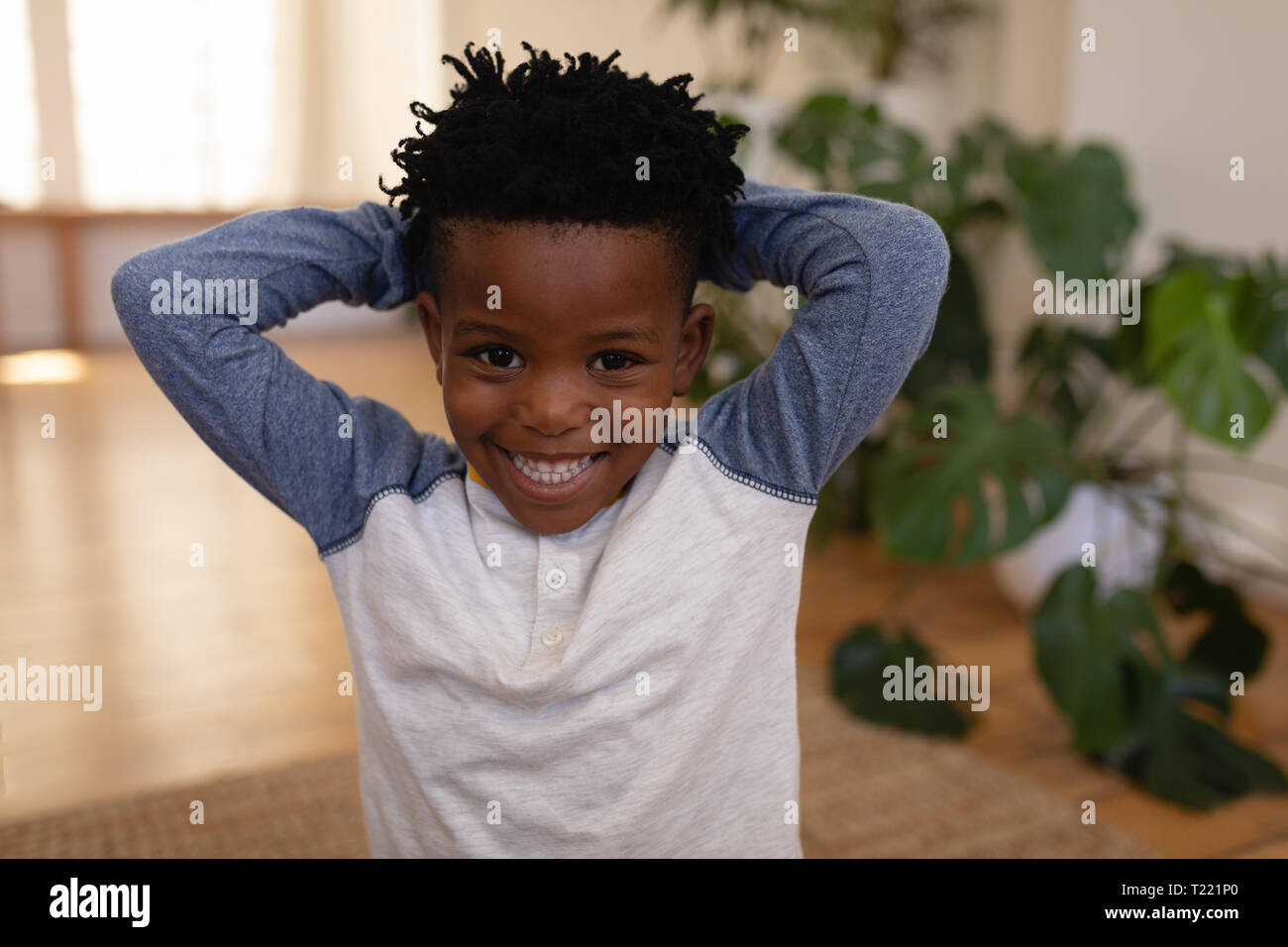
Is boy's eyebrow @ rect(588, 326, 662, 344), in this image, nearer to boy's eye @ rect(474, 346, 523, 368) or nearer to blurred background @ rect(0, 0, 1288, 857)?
boy's eye @ rect(474, 346, 523, 368)

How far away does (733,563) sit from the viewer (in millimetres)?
783

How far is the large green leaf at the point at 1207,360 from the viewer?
56.4 inches

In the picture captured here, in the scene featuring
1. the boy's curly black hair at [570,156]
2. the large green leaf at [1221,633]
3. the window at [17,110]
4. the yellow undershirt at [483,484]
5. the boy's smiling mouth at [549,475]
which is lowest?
the large green leaf at [1221,633]

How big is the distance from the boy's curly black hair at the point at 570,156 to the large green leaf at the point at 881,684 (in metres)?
1.17

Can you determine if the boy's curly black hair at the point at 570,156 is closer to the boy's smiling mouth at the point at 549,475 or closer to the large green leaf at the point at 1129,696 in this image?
the boy's smiling mouth at the point at 549,475

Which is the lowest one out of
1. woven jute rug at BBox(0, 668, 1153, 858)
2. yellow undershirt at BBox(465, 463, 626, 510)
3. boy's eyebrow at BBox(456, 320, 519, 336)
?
woven jute rug at BBox(0, 668, 1153, 858)

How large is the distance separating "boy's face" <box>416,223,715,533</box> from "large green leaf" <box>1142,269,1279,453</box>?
961 mm

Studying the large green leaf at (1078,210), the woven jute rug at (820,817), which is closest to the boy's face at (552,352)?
the woven jute rug at (820,817)

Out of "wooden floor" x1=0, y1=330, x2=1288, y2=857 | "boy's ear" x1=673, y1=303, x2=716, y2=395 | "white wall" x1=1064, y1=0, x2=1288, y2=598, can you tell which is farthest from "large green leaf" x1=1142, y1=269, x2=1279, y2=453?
"boy's ear" x1=673, y1=303, x2=716, y2=395

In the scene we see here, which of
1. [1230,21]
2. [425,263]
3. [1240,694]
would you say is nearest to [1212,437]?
[1240,694]

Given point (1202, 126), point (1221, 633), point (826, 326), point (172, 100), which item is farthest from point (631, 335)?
point (172, 100)

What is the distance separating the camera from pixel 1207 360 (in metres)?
1.47

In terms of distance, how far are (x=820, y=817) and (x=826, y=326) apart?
0.94m

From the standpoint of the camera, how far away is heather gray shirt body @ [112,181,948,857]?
29.3 inches
